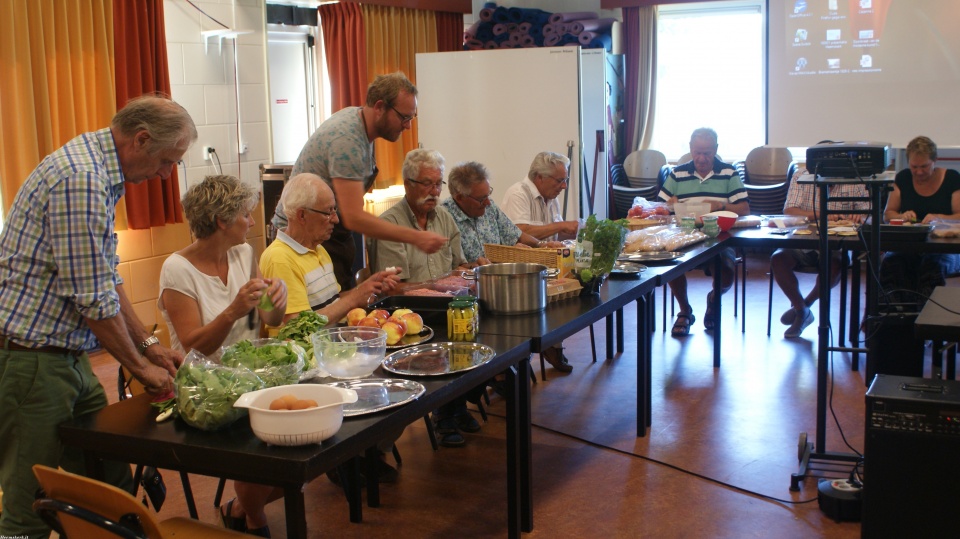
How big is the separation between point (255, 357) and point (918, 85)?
642 cm

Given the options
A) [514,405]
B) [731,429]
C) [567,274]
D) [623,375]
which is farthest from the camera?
[623,375]

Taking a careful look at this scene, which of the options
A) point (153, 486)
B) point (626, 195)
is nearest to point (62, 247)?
point (153, 486)

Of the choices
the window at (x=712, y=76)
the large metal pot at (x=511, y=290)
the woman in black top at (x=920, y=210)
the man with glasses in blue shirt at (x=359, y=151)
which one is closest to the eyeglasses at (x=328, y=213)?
the man with glasses in blue shirt at (x=359, y=151)

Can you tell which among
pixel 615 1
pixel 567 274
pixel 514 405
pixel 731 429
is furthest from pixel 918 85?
pixel 514 405

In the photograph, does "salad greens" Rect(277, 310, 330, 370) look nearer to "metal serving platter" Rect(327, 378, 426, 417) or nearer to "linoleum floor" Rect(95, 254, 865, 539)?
"metal serving platter" Rect(327, 378, 426, 417)

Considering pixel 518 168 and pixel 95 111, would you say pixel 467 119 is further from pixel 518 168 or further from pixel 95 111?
pixel 95 111

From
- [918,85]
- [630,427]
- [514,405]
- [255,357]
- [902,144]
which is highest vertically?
[918,85]

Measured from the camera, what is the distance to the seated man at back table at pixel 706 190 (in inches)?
217

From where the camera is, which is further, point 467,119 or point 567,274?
point 467,119

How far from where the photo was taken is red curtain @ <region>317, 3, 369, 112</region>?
671cm

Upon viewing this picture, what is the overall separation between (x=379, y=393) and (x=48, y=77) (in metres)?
Answer: 3.49

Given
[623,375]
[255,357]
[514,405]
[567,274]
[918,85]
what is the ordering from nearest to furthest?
1. [255,357]
2. [514,405]
3. [567,274]
4. [623,375]
5. [918,85]

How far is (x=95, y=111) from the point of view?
16.0 feet

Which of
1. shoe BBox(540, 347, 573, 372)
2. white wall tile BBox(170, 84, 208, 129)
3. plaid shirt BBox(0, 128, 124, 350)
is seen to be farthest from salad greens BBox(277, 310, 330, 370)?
white wall tile BBox(170, 84, 208, 129)
